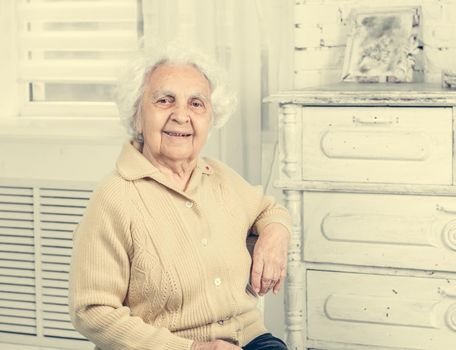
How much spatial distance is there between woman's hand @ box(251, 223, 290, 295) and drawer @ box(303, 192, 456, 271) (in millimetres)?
518

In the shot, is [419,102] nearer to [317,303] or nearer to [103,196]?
[317,303]

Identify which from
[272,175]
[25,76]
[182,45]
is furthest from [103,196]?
[25,76]

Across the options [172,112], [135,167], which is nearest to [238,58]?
[172,112]

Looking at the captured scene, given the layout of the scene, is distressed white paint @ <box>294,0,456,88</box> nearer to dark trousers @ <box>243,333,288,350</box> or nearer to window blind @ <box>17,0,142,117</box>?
window blind @ <box>17,0,142,117</box>

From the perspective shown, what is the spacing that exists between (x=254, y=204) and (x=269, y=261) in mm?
188

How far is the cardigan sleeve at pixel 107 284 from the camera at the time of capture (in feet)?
6.39

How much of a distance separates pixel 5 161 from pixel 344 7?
1.46 metres

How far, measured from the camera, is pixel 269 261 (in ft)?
7.13

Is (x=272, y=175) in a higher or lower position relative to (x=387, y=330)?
higher

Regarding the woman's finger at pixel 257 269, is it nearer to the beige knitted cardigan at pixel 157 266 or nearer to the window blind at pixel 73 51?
the beige knitted cardigan at pixel 157 266

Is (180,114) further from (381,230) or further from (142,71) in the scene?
(381,230)

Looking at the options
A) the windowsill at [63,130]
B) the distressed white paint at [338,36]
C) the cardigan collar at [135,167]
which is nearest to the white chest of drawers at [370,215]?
the distressed white paint at [338,36]

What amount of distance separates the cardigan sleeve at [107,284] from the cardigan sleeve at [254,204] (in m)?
0.35

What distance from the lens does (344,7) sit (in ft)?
10.9
